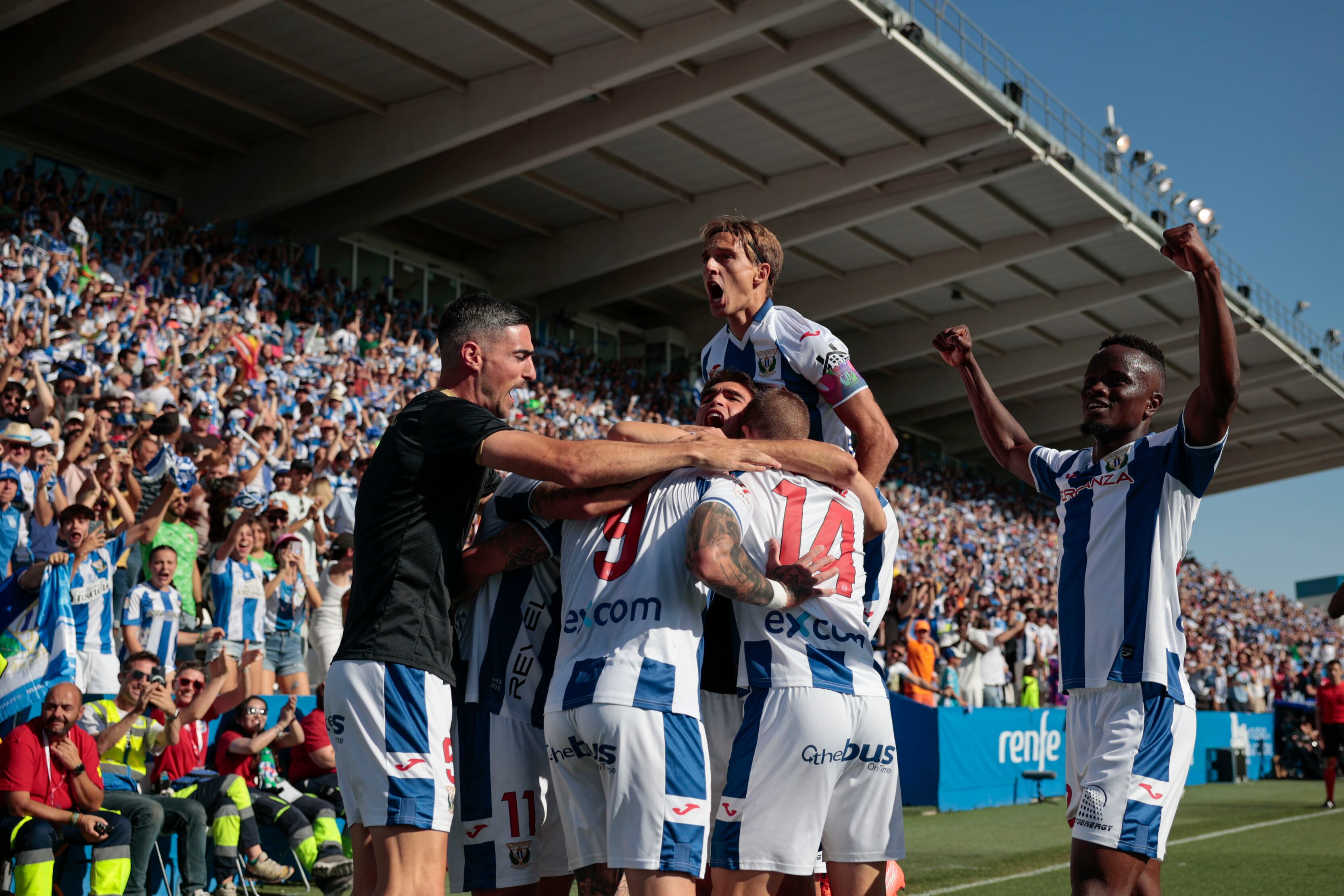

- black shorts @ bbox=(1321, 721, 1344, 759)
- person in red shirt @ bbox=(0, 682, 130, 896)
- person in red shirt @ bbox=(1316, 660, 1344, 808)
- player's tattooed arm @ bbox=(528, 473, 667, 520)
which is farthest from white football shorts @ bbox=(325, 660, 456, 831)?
black shorts @ bbox=(1321, 721, 1344, 759)

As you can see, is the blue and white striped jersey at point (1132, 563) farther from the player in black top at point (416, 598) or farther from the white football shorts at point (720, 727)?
the player in black top at point (416, 598)

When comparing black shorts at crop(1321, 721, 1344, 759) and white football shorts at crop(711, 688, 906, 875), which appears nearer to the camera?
white football shorts at crop(711, 688, 906, 875)

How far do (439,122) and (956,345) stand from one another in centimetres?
1976

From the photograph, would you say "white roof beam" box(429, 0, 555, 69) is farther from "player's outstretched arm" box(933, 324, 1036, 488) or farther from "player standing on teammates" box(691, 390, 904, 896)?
"player standing on teammates" box(691, 390, 904, 896)

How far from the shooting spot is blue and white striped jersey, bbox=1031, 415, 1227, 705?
165 inches

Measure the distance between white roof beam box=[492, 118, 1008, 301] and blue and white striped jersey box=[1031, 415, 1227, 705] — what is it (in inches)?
917

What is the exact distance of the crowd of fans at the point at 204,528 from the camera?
7.75 metres

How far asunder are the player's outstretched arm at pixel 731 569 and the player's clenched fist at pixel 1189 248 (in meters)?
1.53

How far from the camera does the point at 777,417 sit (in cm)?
421

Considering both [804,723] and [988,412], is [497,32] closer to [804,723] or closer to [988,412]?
[988,412]

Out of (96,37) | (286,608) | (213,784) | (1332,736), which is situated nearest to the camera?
(213,784)

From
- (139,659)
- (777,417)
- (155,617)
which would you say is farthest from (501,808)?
(155,617)

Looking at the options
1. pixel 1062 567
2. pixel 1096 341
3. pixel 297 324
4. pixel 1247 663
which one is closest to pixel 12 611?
pixel 1062 567

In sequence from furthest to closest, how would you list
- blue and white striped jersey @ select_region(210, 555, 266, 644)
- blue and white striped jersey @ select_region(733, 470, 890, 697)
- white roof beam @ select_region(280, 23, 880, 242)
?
white roof beam @ select_region(280, 23, 880, 242) < blue and white striped jersey @ select_region(210, 555, 266, 644) < blue and white striped jersey @ select_region(733, 470, 890, 697)
